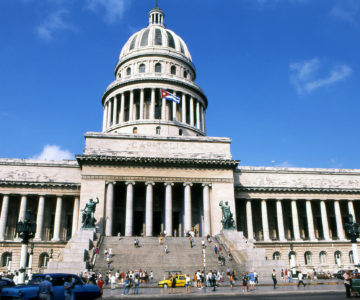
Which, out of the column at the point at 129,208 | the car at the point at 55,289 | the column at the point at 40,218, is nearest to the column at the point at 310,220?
the column at the point at 129,208

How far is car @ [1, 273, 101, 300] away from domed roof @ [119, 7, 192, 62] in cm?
6101

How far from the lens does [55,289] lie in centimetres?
1641

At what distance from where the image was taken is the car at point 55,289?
1545 cm

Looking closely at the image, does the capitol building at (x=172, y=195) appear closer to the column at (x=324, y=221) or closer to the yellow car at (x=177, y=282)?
the column at (x=324, y=221)

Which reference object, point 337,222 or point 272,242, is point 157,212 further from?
point 337,222

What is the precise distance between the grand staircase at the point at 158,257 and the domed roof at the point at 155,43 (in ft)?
144

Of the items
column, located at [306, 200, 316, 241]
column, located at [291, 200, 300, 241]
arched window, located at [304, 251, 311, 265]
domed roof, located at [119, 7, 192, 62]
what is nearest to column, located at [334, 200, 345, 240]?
column, located at [306, 200, 316, 241]

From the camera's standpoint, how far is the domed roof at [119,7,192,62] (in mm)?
73438

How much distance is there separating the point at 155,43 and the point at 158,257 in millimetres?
49704

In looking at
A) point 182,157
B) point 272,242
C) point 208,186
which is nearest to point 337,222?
point 272,242

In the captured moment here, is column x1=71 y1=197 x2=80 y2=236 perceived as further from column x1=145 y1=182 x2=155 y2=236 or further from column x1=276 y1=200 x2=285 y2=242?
column x1=276 y1=200 x2=285 y2=242

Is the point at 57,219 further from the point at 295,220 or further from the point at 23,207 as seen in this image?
the point at 295,220

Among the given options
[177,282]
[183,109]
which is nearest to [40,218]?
[177,282]

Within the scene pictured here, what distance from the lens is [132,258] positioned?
35.9m
